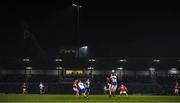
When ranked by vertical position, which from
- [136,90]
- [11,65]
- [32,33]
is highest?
[32,33]

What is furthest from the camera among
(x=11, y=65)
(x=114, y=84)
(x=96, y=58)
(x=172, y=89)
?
(x=11, y=65)

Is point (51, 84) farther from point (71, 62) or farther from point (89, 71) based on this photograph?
point (89, 71)

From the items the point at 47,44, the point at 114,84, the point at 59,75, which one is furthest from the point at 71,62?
the point at 114,84

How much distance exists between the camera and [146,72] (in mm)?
69812

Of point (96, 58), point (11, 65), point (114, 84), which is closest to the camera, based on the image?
point (114, 84)

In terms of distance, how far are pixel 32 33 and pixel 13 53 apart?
4606 mm

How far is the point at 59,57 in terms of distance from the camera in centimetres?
→ 6338

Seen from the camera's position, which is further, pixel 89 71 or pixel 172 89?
pixel 89 71

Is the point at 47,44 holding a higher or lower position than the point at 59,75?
higher

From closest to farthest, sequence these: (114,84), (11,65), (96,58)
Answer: (114,84) → (96,58) → (11,65)

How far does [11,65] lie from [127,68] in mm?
19473

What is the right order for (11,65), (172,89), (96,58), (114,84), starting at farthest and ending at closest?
(11,65), (96,58), (172,89), (114,84)

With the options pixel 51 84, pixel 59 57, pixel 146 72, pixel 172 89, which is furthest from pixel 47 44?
pixel 172 89

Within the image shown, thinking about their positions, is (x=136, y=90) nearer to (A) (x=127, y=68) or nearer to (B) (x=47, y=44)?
(A) (x=127, y=68)
